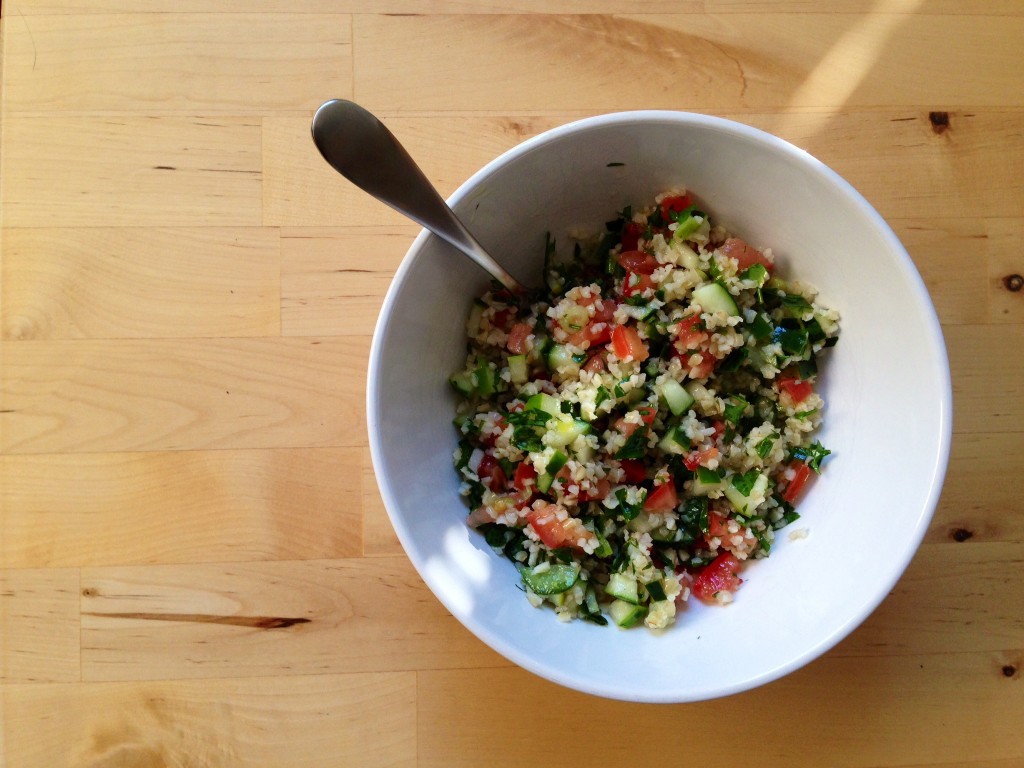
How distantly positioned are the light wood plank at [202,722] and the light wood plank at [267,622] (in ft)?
0.11

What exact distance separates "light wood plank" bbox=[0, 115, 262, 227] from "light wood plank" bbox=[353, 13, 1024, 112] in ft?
1.01

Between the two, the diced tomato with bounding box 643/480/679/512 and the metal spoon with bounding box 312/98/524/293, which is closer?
the metal spoon with bounding box 312/98/524/293

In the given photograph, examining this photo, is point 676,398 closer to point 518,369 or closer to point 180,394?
point 518,369

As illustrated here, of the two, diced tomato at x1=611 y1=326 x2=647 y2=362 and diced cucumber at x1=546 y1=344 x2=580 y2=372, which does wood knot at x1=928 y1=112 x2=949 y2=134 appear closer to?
diced tomato at x1=611 y1=326 x2=647 y2=362

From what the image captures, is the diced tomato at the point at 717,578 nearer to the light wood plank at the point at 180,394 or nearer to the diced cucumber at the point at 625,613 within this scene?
the diced cucumber at the point at 625,613

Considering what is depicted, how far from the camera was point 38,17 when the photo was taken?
1.59 meters

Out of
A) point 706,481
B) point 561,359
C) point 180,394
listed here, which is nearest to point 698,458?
point 706,481

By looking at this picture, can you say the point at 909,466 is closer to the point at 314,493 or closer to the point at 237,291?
the point at 314,493

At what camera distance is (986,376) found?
161 centimetres

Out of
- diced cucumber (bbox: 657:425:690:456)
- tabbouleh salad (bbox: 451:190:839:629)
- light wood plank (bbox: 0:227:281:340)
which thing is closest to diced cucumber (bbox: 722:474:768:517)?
tabbouleh salad (bbox: 451:190:839:629)

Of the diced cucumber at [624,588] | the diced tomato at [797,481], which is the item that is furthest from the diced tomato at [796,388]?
the diced cucumber at [624,588]

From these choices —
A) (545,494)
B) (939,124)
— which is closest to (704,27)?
(939,124)

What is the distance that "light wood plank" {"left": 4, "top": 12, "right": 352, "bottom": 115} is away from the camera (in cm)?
159

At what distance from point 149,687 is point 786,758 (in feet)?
4.25
